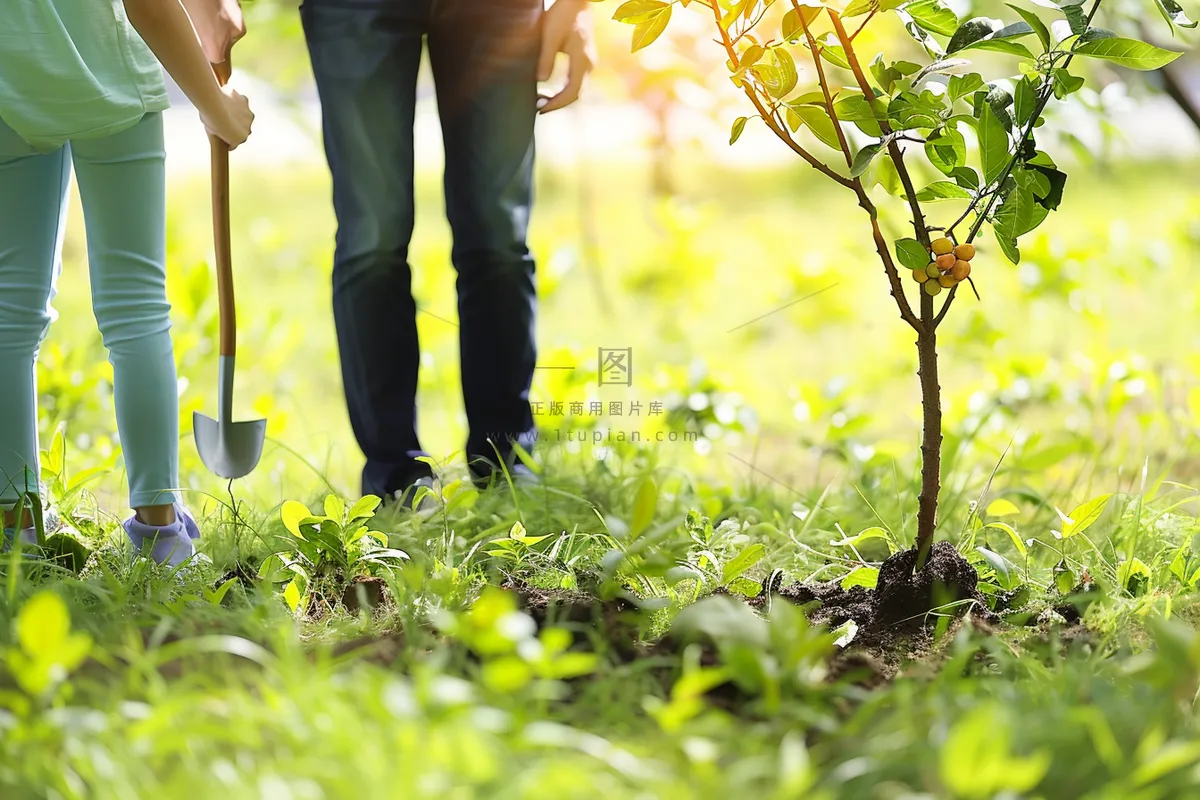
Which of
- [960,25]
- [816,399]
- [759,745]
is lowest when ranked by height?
[759,745]

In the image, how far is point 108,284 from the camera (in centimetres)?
147

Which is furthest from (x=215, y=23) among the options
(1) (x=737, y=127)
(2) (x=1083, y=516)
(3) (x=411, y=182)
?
(2) (x=1083, y=516)

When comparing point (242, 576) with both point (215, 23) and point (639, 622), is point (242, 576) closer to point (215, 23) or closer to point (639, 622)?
point (639, 622)

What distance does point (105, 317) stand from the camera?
1481 mm

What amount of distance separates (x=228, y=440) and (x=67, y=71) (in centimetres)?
60

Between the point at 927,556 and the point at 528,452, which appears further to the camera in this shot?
the point at 528,452

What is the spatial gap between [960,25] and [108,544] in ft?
4.52

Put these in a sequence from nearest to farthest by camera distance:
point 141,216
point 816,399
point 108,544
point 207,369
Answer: point 141,216, point 108,544, point 816,399, point 207,369

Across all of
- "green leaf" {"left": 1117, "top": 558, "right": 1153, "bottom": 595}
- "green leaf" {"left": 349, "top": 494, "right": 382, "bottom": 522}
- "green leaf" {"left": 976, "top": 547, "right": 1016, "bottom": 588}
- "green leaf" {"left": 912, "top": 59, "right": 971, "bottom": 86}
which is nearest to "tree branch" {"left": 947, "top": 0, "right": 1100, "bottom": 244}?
"green leaf" {"left": 912, "top": 59, "right": 971, "bottom": 86}

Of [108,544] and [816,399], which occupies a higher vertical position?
[816,399]

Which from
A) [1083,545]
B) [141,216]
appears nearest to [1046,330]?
[1083,545]

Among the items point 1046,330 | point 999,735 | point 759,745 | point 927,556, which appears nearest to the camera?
point 999,735

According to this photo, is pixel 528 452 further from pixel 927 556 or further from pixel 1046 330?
pixel 1046 330

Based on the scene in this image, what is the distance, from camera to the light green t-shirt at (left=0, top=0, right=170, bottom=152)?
133 cm
